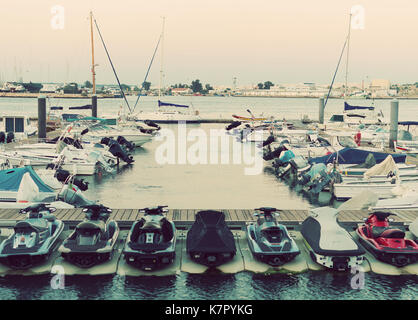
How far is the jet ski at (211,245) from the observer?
13.8 metres

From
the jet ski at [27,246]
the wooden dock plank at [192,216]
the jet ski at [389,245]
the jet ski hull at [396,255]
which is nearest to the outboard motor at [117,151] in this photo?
the wooden dock plank at [192,216]

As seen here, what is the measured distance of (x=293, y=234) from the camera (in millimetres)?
16312

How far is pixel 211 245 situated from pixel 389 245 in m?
5.07

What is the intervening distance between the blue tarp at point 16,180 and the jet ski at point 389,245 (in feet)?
40.4

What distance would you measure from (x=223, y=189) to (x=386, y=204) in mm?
9471

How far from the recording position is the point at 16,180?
20422 mm

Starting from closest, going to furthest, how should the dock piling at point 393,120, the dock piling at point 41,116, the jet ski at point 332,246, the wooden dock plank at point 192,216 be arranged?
the jet ski at point 332,246 < the wooden dock plank at point 192,216 < the dock piling at point 393,120 < the dock piling at point 41,116

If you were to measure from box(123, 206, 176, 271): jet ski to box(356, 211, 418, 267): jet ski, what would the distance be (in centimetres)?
584

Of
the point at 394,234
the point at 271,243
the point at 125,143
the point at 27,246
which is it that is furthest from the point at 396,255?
the point at 125,143

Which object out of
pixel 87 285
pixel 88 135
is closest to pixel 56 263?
pixel 87 285

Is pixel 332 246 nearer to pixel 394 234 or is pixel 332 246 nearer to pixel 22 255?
pixel 394 234

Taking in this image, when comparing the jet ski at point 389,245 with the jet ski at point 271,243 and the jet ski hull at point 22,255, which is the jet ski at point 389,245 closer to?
the jet ski at point 271,243

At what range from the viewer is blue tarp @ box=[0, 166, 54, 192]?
1988 centimetres
